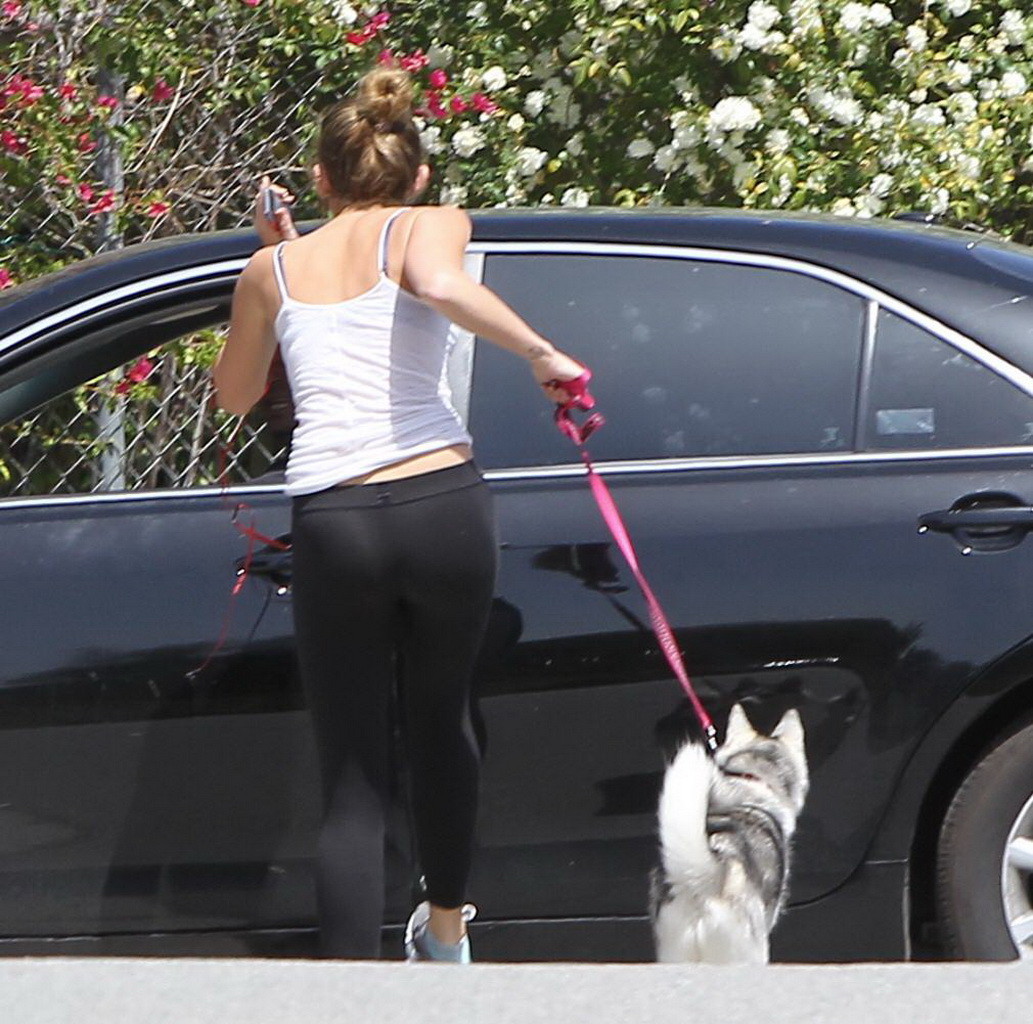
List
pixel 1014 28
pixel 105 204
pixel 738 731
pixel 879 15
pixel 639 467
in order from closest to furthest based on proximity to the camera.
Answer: pixel 738 731 < pixel 639 467 < pixel 105 204 < pixel 879 15 < pixel 1014 28

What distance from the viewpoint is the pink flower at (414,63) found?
6.15m

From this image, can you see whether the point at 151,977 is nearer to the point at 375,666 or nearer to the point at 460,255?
the point at 375,666

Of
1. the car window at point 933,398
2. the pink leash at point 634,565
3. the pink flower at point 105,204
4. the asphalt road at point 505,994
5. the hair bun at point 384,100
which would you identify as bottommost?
the asphalt road at point 505,994

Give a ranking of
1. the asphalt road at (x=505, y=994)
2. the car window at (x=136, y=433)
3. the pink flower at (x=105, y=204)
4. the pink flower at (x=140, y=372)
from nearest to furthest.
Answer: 1. the asphalt road at (x=505, y=994)
2. the car window at (x=136, y=433)
3. the pink flower at (x=140, y=372)
4. the pink flower at (x=105, y=204)

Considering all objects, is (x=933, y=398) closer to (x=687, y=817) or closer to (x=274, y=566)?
(x=687, y=817)

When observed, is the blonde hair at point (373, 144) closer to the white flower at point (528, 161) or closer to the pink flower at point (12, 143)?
the pink flower at point (12, 143)

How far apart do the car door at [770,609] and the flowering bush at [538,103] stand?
2810 mm

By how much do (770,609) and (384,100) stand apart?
3.53ft

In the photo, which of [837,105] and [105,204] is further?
[837,105]

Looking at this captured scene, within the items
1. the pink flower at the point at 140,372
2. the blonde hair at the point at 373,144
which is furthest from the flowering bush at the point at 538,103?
the blonde hair at the point at 373,144

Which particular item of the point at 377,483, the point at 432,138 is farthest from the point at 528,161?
the point at 377,483

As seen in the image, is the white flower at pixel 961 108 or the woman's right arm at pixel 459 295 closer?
the woman's right arm at pixel 459 295

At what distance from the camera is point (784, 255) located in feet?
11.4

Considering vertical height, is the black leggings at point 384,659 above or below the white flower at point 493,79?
below
